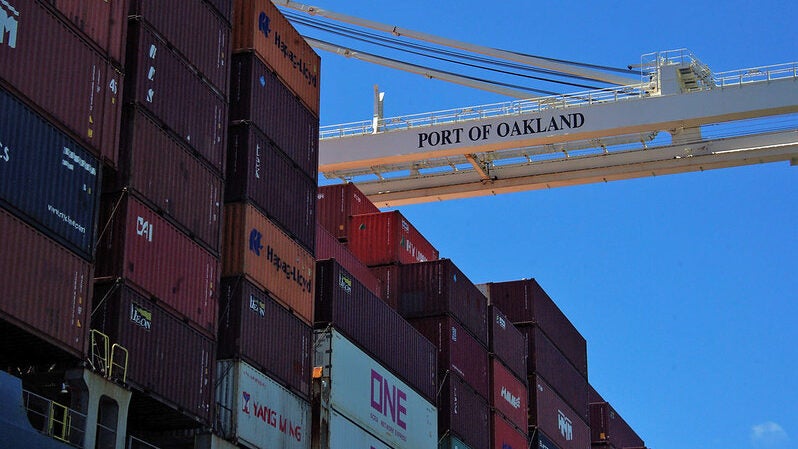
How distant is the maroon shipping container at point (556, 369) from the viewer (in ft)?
152

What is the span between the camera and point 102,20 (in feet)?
79.7

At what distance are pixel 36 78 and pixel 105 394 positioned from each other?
5339 mm

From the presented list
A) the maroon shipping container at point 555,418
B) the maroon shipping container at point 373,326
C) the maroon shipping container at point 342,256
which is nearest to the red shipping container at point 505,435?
the maroon shipping container at point 555,418

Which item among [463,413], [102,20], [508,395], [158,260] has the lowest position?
[158,260]

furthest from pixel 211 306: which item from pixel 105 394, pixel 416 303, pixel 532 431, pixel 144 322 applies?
pixel 532 431

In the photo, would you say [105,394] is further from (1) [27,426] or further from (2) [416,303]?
(2) [416,303]

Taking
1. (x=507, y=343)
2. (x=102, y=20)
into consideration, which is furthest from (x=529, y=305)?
(x=102, y=20)

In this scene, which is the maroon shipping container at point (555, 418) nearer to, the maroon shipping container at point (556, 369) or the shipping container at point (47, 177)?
the maroon shipping container at point (556, 369)

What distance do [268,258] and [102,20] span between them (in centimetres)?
717

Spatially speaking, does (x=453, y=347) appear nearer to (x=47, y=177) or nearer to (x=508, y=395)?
(x=508, y=395)

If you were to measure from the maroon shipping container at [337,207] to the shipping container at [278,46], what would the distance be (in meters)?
6.33

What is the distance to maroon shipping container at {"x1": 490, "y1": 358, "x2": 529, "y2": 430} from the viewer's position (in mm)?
41625

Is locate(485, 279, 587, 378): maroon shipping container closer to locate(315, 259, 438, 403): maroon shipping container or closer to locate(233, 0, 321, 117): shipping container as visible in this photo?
locate(315, 259, 438, 403): maroon shipping container

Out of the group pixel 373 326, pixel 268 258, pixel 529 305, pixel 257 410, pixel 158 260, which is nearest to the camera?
pixel 158 260
